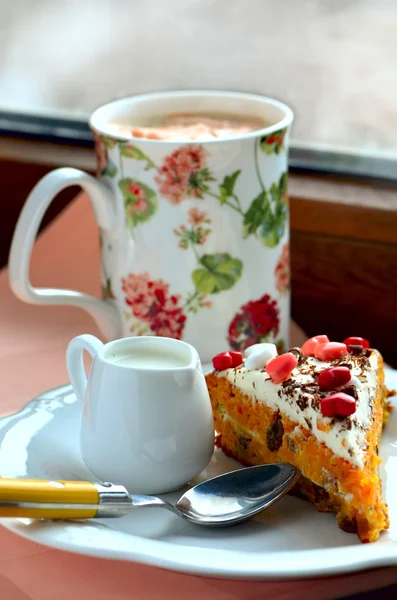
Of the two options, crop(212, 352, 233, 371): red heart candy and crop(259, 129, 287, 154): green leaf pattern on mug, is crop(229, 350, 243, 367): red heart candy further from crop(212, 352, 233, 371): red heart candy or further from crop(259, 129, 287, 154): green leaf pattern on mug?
crop(259, 129, 287, 154): green leaf pattern on mug

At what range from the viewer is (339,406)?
2.05ft

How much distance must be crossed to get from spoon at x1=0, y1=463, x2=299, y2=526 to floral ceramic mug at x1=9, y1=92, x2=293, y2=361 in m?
0.23

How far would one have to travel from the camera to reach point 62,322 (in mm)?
1030

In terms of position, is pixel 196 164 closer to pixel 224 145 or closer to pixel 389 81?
pixel 224 145

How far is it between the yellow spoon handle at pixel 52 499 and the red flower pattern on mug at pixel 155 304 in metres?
0.29

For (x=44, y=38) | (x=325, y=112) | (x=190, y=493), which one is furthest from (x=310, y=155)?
(x=190, y=493)

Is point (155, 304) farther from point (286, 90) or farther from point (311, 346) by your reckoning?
point (286, 90)

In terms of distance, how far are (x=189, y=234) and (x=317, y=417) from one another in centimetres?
25

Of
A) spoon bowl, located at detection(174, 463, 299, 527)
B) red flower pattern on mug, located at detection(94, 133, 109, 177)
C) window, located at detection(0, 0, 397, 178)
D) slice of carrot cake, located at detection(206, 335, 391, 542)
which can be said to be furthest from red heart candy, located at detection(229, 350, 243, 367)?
window, located at detection(0, 0, 397, 178)

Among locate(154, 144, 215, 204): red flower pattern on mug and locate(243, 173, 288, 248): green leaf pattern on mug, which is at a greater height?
locate(154, 144, 215, 204): red flower pattern on mug

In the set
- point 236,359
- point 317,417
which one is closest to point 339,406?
point 317,417

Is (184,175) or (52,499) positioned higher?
(184,175)

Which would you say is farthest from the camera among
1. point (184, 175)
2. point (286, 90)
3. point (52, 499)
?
point (286, 90)

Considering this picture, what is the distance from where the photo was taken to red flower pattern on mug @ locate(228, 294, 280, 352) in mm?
858
